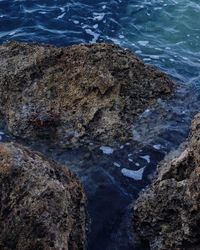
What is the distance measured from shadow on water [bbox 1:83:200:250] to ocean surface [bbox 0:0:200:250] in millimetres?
12

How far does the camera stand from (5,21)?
1116 centimetres

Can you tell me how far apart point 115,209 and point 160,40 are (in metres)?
6.52

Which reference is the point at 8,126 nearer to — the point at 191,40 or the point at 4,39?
the point at 4,39

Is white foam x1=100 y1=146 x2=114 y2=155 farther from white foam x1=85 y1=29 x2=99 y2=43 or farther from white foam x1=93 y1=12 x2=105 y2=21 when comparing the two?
white foam x1=93 y1=12 x2=105 y2=21

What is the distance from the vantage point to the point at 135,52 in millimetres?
10234

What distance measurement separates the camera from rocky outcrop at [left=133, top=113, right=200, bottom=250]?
4.62 meters

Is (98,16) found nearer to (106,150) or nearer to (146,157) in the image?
(106,150)

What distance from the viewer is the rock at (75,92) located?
6.77m

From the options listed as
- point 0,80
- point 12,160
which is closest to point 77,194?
point 12,160

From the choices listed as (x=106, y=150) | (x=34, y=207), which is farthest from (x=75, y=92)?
(x=34, y=207)

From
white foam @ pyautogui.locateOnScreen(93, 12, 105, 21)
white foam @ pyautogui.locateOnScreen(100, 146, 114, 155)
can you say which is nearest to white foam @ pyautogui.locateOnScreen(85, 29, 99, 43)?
white foam @ pyautogui.locateOnScreen(93, 12, 105, 21)

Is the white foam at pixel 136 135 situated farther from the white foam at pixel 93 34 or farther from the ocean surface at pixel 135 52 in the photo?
the white foam at pixel 93 34

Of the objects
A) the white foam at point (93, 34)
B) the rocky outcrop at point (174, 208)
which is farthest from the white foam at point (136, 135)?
the white foam at point (93, 34)

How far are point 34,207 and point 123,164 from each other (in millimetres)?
2270
